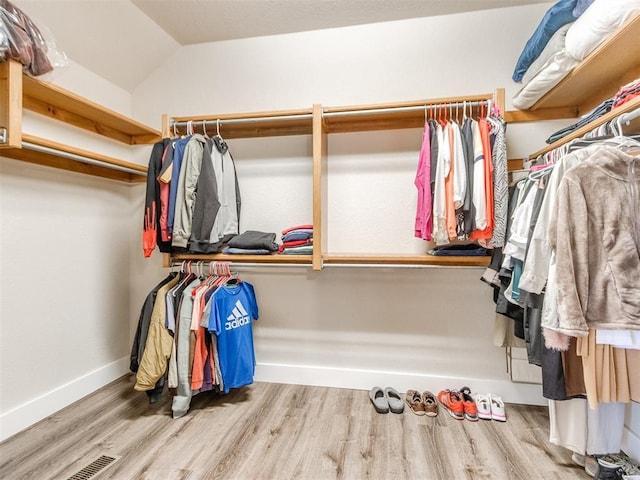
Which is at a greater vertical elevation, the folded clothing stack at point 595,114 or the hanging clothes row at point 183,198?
the folded clothing stack at point 595,114

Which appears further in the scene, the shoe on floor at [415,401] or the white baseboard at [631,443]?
the shoe on floor at [415,401]

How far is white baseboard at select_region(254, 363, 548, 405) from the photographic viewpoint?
6.86 ft

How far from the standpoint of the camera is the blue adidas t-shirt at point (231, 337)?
Result: 1969mm

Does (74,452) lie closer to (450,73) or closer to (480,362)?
(480,362)

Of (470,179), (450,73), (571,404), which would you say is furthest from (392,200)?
(571,404)

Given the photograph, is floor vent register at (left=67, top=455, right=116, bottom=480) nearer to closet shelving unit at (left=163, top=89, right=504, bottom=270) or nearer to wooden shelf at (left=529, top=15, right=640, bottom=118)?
closet shelving unit at (left=163, top=89, right=504, bottom=270)

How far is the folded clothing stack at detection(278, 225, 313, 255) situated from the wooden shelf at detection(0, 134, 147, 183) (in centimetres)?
114

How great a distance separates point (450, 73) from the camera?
2180 millimetres

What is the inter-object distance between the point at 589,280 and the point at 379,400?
1.41m

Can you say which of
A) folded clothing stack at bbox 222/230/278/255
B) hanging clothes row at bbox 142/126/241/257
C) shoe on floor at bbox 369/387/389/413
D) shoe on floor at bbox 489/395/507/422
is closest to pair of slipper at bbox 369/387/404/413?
shoe on floor at bbox 369/387/389/413

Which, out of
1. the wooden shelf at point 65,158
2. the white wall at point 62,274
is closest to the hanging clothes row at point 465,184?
the wooden shelf at point 65,158

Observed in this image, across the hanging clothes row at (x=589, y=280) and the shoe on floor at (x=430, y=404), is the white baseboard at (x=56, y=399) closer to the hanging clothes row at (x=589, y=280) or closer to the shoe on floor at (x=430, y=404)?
the shoe on floor at (x=430, y=404)

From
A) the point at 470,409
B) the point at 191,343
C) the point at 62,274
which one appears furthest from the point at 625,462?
the point at 62,274

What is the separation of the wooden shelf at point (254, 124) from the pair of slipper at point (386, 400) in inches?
75.4
